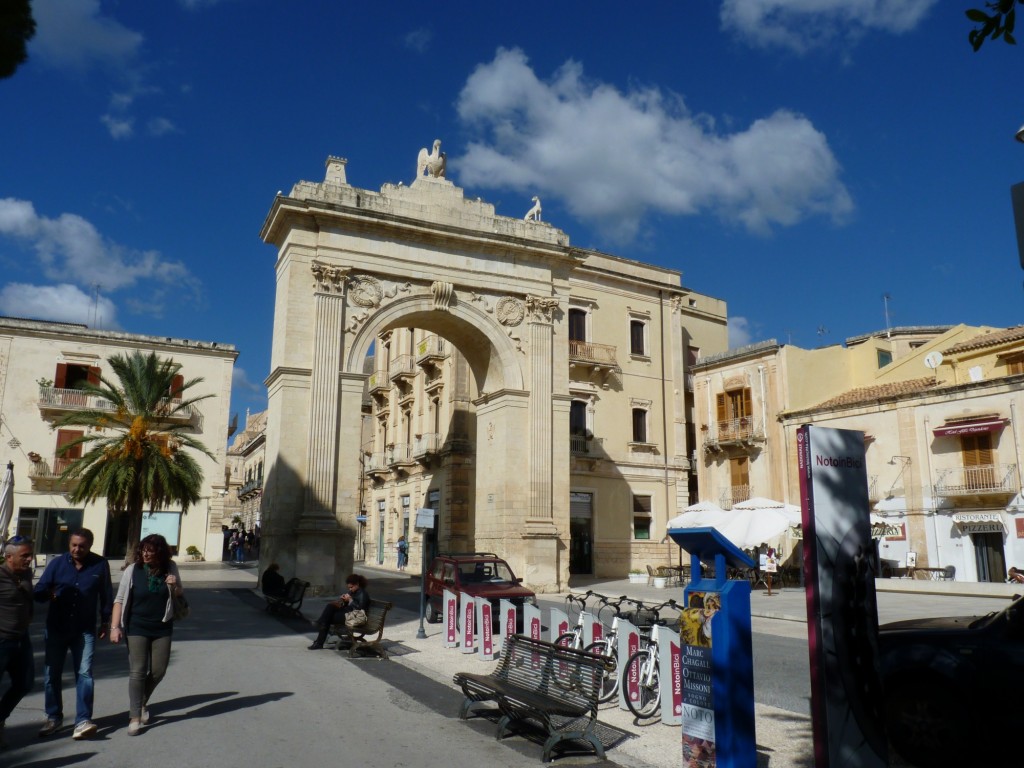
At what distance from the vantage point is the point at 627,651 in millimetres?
8820

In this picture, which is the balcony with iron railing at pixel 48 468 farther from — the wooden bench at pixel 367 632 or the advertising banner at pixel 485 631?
the advertising banner at pixel 485 631

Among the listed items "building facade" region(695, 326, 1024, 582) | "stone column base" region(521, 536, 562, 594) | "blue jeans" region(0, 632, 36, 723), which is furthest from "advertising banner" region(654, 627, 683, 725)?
"building facade" region(695, 326, 1024, 582)

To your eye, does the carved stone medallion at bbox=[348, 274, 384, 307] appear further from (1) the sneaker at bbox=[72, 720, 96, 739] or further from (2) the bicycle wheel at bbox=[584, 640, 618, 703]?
(1) the sneaker at bbox=[72, 720, 96, 739]

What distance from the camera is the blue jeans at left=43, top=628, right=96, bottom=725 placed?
7.15 m

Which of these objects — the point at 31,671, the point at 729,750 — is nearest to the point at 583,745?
the point at 729,750

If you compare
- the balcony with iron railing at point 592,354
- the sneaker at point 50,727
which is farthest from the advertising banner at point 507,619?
the balcony with iron railing at point 592,354

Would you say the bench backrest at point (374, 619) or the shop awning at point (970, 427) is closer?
the bench backrest at point (374, 619)

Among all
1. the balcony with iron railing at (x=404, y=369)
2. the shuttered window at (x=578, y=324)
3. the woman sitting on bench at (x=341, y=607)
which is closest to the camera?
the woman sitting on bench at (x=341, y=607)

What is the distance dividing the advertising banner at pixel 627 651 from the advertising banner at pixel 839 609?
296 cm

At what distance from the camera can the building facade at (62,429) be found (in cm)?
3722

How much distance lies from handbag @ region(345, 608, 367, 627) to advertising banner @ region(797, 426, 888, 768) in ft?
26.8

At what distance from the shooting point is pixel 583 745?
7.30 meters

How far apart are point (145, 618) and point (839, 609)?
19.2ft

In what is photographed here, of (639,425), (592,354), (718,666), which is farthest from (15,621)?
(639,425)
